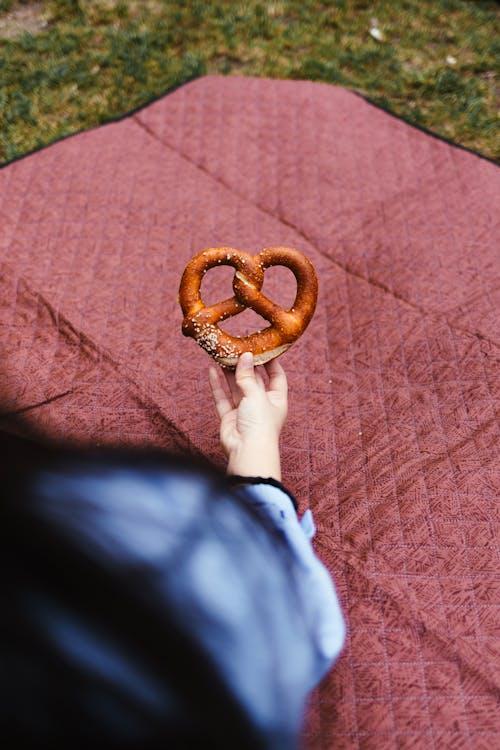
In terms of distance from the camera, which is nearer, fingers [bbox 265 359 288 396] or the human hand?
the human hand

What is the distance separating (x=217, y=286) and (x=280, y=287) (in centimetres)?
17

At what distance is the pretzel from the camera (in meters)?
1.21

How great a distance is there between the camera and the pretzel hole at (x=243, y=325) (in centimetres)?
158

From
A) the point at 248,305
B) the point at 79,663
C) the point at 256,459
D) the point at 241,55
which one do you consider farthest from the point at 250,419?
the point at 241,55

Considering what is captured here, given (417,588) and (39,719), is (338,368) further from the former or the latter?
(39,719)

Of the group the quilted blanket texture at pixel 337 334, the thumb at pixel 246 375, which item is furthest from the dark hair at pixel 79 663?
the quilted blanket texture at pixel 337 334

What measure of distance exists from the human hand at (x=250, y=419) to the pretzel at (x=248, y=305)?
0.16 ft

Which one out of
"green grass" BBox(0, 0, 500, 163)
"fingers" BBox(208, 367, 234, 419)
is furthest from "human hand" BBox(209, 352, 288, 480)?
"green grass" BBox(0, 0, 500, 163)

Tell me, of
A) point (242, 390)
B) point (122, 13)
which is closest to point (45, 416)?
point (242, 390)

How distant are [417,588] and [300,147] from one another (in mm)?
1399

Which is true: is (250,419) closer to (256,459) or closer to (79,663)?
(256,459)

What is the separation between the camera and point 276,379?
1.20 m

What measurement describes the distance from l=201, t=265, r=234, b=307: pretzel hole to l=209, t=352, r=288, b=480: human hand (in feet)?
1.51

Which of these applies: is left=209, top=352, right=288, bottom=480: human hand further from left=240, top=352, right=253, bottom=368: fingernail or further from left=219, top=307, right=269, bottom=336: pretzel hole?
left=219, top=307, right=269, bottom=336: pretzel hole
